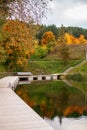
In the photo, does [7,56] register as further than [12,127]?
Yes

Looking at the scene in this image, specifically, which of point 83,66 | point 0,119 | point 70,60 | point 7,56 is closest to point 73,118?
point 0,119

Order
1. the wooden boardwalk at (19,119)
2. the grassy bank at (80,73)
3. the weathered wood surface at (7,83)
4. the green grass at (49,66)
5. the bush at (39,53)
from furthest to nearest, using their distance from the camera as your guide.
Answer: the bush at (39,53) → the green grass at (49,66) → the grassy bank at (80,73) → the weathered wood surface at (7,83) → the wooden boardwalk at (19,119)

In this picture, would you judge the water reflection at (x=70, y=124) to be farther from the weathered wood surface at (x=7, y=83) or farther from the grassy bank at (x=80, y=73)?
the grassy bank at (x=80, y=73)

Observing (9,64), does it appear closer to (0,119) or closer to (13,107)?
(13,107)

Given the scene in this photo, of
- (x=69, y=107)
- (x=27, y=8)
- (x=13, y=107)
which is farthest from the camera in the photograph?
(x=69, y=107)

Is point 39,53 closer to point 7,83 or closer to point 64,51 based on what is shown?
point 64,51

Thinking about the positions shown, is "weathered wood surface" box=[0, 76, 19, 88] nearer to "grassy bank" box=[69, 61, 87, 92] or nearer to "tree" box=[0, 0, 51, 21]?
"grassy bank" box=[69, 61, 87, 92]

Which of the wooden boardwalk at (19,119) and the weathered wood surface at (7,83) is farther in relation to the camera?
the weathered wood surface at (7,83)

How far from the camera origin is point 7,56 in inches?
1499

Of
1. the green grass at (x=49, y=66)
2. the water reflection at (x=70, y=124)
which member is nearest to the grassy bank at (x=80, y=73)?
the green grass at (x=49, y=66)

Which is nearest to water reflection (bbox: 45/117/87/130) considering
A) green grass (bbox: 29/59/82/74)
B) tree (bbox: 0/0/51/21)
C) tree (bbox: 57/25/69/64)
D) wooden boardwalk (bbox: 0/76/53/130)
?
wooden boardwalk (bbox: 0/76/53/130)

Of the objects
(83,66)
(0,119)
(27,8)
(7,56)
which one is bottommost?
(83,66)

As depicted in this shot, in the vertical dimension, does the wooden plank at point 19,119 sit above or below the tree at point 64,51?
above

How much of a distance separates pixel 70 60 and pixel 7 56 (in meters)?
13.5
